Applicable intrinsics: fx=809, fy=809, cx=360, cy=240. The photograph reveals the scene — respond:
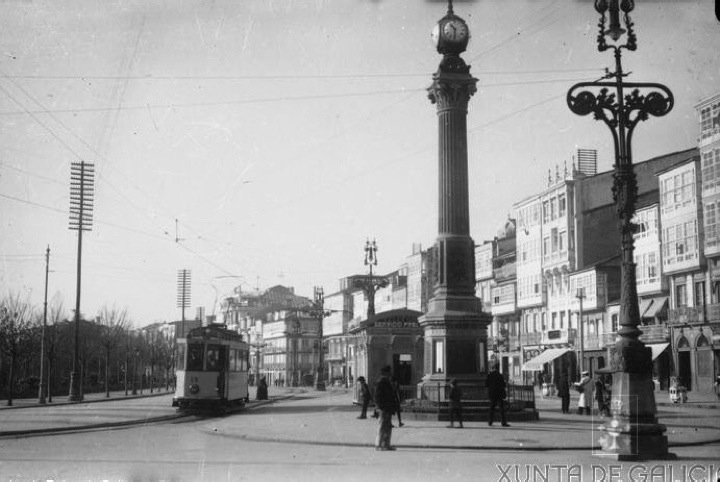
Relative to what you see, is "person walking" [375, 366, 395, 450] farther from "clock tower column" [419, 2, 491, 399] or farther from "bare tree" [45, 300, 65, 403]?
"bare tree" [45, 300, 65, 403]

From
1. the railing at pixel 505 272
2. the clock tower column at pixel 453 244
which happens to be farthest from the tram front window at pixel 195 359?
the railing at pixel 505 272

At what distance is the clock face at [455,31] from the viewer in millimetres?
29203

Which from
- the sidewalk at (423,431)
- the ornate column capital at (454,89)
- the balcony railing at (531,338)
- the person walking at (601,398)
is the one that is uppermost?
the ornate column capital at (454,89)

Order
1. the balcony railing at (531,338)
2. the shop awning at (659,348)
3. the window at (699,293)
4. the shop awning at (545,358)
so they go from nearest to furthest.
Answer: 1. the window at (699,293)
2. the shop awning at (659,348)
3. the shop awning at (545,358)
4. the balcony railing at (531,338)

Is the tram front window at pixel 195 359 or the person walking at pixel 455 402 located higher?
the tram front window at pixel 195 359

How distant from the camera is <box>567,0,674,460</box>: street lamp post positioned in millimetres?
14984

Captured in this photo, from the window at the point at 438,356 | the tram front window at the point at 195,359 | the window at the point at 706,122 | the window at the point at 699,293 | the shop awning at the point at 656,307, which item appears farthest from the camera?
the shop awning at the point at 656,307

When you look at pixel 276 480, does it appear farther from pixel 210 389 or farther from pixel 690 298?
pixel 690 298

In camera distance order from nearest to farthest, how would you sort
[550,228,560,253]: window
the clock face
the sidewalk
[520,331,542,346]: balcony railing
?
the sidewalk < the clock face < [550,228,560,253]: window < [520,331,542,346]: balcony railing

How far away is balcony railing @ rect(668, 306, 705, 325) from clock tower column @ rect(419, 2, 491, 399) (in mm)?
28147

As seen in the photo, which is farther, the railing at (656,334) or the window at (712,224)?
the railing at (656,334)

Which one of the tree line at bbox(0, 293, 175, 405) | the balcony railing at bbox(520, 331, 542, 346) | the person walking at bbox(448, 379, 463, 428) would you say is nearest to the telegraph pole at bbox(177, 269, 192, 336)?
the tree line at bbox(0, 293, 175, 405)

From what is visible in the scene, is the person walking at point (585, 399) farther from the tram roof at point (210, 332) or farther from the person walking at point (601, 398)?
the tram roof at point (210, 332)

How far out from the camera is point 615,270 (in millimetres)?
64000
